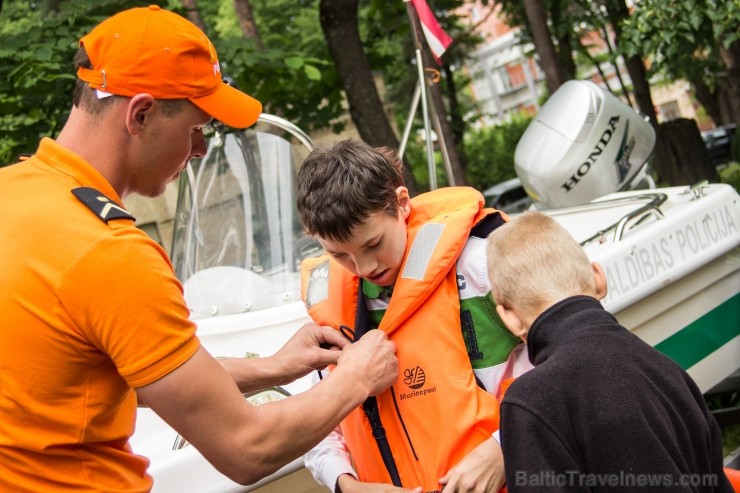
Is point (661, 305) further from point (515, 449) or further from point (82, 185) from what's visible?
point (82, 185)

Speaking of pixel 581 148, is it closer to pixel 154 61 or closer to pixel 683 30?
pixel 683 30

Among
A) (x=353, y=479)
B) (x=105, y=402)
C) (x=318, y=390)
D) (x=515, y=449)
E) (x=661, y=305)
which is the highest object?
(x=105, y=402)

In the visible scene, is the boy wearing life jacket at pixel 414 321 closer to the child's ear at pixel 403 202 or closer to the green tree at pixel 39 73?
the child's ear at pixel 403 202

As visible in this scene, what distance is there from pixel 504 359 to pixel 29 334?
1109 mm

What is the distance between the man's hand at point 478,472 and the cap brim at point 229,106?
0.99 metres

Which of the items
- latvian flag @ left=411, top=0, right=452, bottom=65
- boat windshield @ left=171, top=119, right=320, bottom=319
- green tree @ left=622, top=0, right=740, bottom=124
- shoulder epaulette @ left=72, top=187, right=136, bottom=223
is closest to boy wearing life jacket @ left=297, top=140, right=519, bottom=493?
shoulder epaulette @ left=72, top=187, right=136, bottom=223

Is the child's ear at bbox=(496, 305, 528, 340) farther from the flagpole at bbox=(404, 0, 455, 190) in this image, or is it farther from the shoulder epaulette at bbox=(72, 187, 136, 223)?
the flagpole at bbox=(404, 0, 455, 190)

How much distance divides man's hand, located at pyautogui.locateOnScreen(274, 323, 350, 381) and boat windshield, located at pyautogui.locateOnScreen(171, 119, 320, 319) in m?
1.60

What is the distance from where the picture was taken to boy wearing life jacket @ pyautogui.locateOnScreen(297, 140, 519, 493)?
6.72ft

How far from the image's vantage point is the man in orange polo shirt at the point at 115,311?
163 cm

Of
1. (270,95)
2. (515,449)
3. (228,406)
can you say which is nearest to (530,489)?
(515,449)

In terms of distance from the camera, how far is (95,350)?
1.69m

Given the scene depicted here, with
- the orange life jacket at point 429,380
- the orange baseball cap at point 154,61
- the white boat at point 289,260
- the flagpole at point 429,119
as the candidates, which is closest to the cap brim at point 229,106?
the orange baseball cap at point 154,61

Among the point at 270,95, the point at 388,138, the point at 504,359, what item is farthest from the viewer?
the point at 388,138
